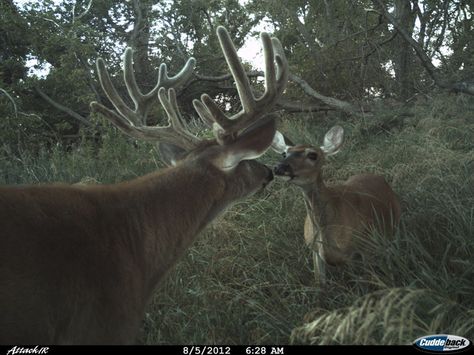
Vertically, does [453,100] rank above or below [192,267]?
above

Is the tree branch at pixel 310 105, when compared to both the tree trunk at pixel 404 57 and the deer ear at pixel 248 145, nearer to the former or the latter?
the tree trunk at pixel 404 57

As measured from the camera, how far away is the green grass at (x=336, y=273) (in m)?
2.30

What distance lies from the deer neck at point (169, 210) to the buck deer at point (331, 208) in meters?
1.19

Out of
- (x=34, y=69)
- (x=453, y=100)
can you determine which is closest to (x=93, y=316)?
(x=453, y=100)

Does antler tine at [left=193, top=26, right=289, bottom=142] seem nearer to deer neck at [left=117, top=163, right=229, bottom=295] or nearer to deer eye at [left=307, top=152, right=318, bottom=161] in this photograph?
deer neck at [left=117, top=163, right=229, bottom=295]

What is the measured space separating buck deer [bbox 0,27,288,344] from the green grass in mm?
781

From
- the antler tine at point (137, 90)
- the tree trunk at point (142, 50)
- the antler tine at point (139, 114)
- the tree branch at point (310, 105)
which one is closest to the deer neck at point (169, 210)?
the antler tine at point (139, 114)

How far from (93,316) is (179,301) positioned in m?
1.59

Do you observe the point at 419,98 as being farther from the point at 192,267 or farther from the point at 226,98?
the point at 192,267

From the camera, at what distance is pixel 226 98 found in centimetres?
1105

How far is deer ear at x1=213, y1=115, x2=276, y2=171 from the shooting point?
2.54m

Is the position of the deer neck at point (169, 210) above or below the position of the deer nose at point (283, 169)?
below

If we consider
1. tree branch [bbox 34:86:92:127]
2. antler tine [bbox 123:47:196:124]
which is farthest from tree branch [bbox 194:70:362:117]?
antler tine [bbox 123:47:196:124]

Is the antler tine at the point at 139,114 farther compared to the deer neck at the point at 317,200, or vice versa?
the deer neck at the point at 317,200
